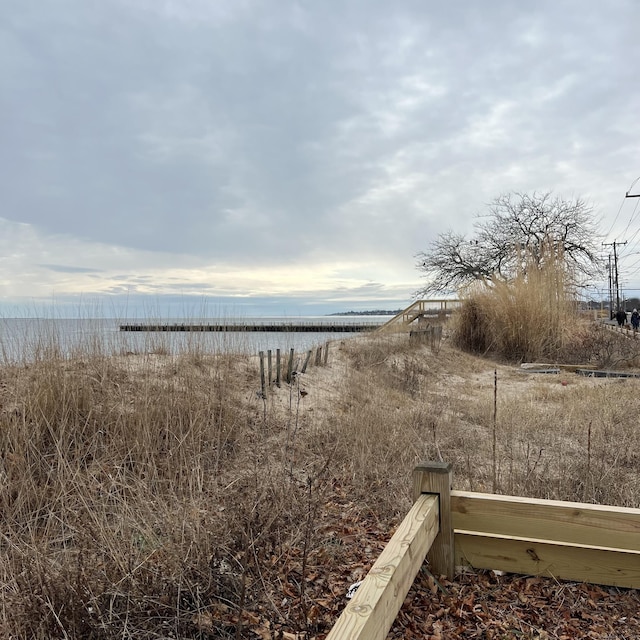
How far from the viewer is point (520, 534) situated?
2.24m

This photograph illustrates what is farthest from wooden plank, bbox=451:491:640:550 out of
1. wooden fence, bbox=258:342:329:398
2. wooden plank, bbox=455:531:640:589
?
wooden fence, bbox=258:342:329:398

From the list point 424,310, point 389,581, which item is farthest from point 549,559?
point 424,310

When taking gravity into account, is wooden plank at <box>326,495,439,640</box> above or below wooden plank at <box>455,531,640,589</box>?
above

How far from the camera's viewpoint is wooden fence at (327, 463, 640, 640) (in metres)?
2.11

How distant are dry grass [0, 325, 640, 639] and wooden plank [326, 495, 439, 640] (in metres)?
0.38

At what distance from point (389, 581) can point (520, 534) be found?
1.02 metres

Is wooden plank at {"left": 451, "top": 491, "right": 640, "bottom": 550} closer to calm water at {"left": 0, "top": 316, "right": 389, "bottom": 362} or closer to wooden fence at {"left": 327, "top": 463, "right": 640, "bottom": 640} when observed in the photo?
wooden fence at {"left": 327, "top": 463, "right": 640, "bottom": 640}

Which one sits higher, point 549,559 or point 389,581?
point 389,581

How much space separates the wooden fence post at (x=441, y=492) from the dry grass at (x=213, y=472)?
0.57 m

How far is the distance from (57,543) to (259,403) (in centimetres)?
324


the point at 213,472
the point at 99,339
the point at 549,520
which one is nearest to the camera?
the point at 549,520

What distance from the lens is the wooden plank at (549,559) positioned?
88.4 inches

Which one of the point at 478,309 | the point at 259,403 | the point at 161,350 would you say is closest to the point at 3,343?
the point at 161,350

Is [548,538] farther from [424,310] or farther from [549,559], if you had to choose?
[424,310]
